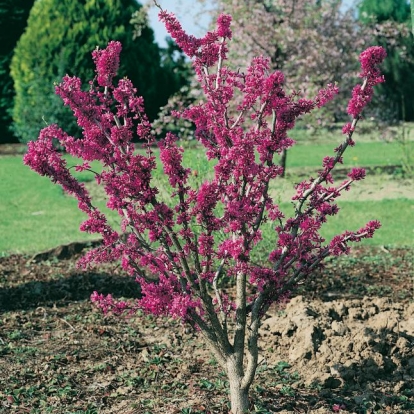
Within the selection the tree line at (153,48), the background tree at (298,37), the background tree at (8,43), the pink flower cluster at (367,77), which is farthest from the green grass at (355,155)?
the pink flower cluster at (367,77)

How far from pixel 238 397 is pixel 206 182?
106cm

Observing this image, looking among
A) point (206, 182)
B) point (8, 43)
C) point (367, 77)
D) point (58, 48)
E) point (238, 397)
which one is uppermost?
point (8, 43)

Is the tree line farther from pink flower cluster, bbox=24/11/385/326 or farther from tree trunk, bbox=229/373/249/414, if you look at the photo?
tree trunk, bbox=229/373/249/414

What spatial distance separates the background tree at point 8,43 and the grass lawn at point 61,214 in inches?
258

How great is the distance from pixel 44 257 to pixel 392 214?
4916 millimetres

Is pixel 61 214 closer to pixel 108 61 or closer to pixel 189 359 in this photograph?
pixel 189 359

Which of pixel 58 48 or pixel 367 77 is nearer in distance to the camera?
pixel 367 77

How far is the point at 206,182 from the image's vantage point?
11.0 ft

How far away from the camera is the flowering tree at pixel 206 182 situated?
3225mm

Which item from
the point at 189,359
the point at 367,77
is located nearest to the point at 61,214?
the point at 189,359

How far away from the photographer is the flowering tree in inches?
127

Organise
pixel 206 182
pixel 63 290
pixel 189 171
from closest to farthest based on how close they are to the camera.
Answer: pixel 189 171
pixel 206 182
pixel 63 290

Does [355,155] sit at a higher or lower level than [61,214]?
higher

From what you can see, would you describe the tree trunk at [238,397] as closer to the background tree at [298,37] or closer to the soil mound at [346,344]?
the soil mound at [346,344]
